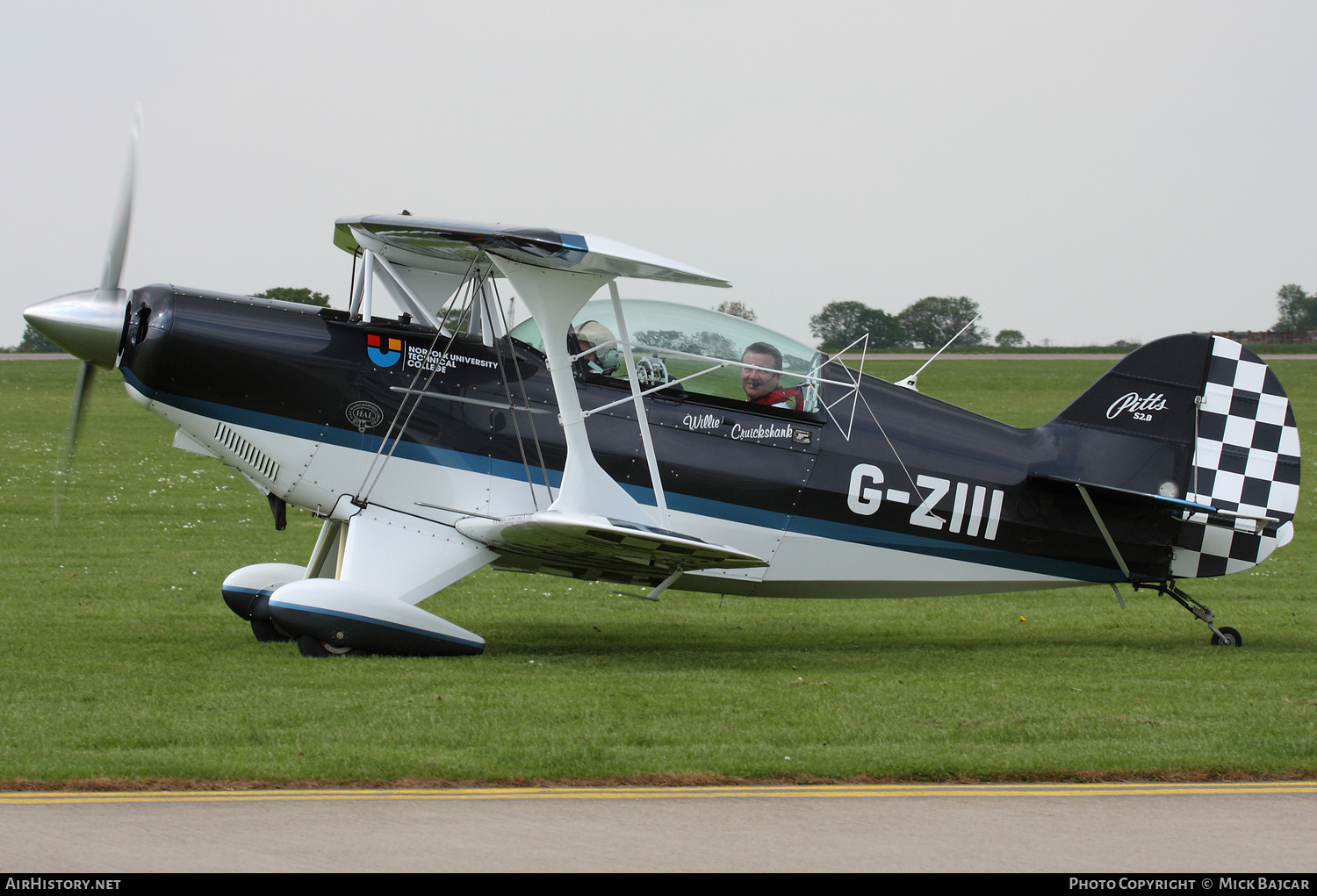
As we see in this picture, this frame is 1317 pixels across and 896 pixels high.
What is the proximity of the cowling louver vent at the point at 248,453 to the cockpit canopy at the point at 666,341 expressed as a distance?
6.95 ft

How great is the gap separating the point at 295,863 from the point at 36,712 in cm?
338

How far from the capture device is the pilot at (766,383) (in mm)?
10266

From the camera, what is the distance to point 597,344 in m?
10.1

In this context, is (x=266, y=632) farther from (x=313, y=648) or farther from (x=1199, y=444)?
(x=1199, y=444)

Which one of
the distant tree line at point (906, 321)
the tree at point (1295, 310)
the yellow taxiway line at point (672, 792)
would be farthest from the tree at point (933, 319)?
the yellow taxiway line at point (672, 792)

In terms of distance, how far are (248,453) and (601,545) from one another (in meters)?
2.82

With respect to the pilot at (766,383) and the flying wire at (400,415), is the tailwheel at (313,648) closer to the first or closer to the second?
the flying wire at (400,415)

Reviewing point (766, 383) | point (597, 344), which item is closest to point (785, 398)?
point (766, 383)

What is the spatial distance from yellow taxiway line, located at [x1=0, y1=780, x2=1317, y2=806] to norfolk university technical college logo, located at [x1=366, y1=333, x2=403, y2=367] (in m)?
4.45

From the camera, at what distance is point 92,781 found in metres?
6.00

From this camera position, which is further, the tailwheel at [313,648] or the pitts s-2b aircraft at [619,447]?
the pitts s-2b aircraft at [619,447]

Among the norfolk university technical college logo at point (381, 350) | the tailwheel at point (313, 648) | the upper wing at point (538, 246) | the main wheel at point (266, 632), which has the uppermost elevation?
the upper wing at point (538, 246)

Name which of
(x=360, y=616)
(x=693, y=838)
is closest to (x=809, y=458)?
(x=360, y=616)

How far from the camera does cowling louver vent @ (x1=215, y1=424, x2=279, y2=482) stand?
969 centimetres
